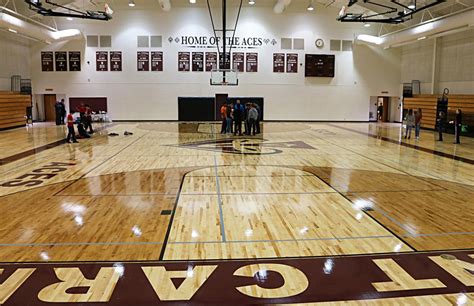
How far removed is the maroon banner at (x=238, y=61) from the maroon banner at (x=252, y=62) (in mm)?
350

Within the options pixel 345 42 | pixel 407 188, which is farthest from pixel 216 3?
pixel 407 188

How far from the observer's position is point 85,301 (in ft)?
12.9

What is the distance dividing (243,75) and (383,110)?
1117 centimetres

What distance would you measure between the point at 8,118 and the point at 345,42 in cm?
2199

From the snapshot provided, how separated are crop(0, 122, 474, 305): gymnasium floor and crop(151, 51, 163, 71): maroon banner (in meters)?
16.7

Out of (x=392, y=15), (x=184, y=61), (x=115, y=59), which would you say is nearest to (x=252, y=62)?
(x=184, y=61)

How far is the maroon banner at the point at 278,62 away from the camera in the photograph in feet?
93.6

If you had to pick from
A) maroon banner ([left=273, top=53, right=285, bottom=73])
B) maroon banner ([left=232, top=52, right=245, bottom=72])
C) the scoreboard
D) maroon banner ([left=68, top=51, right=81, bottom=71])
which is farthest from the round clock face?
maroon banner ([left=68, top=51, right=81, bottom=71])

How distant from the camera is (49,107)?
29.2 metres

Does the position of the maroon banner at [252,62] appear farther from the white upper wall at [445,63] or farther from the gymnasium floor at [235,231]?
the gymnasium floor at [235,231]

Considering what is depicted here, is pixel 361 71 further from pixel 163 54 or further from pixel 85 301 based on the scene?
pixel 85 301

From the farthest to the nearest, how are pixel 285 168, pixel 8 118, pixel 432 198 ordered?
1. pixel 8 118
2. pixel 285 168
3. pixel 432 198

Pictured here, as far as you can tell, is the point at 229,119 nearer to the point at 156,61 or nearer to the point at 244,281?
the point at 156,61

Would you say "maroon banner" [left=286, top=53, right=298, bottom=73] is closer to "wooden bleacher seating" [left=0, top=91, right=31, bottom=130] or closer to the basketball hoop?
the basketball hoop
